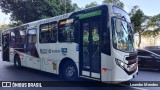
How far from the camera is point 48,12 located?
2647 centimetres

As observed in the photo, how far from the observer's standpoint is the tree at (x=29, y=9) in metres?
25.2

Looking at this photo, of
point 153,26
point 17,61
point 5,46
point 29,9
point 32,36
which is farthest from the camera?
point 153,26

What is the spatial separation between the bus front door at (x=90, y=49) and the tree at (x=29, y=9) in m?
17.3

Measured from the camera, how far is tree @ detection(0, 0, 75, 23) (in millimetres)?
25156

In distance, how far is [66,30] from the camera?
9750mm

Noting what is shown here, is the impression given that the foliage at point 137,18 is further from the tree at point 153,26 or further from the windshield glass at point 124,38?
the windshield glass at point 124,38

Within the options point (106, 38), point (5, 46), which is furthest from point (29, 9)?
point (106, 38)

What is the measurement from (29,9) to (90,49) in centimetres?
1815

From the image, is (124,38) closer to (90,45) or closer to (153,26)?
(90,45)

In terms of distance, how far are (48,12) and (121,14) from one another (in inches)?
742

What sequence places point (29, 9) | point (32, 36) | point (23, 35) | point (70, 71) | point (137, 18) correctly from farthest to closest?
point (137, 18) < point (29, 9) < point (23, 35) < point (32, 36) < point (70, 71)

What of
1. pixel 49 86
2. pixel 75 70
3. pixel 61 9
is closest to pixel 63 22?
pixel 75 70

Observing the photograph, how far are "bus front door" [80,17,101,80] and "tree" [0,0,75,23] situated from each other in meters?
17.3

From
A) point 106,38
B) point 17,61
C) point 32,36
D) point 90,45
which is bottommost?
Result: point 17,61
